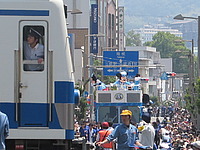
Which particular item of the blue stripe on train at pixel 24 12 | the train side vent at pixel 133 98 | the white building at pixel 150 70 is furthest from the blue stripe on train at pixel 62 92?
the white building at pixel 150 70

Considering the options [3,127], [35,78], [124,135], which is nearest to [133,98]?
[124,135]

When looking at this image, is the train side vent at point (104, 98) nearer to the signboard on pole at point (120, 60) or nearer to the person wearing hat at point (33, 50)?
the signboard on pole at point (120, 60)

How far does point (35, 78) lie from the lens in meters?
13.2

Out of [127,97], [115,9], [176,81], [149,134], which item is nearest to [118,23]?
[115,9]

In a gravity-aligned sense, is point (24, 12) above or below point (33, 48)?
above

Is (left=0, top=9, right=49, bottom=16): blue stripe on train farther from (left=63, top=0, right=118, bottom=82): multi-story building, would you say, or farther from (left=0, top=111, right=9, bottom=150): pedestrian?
(left=63, top=0, right=118, bottom=82): multi-story building

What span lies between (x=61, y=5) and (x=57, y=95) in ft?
5.47

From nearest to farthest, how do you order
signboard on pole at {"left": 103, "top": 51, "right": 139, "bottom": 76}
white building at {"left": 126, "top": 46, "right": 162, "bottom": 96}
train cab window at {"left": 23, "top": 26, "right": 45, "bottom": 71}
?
train cab window at {"left": 23, "top": 26, "right": 45, "bottom": 71} < signboard on pole at {"left": 103, "top": 51, "right": 139, "bottom": 76} < white building at {"left": 126, "top": 46, "right": 162, "bottom": 96}

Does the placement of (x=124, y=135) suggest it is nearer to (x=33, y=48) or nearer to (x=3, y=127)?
(x=33, y=48)

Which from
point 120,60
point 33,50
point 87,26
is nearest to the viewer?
point 33,50

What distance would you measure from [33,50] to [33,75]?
472 mm

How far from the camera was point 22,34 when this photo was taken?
1326 cm

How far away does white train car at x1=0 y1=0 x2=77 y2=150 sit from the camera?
13.1m

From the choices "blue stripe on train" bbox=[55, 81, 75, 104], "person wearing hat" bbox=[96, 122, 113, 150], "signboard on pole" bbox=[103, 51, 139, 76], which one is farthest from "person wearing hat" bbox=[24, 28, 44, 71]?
"signboard on pole" bbox=[103, 51, 139, 76]
